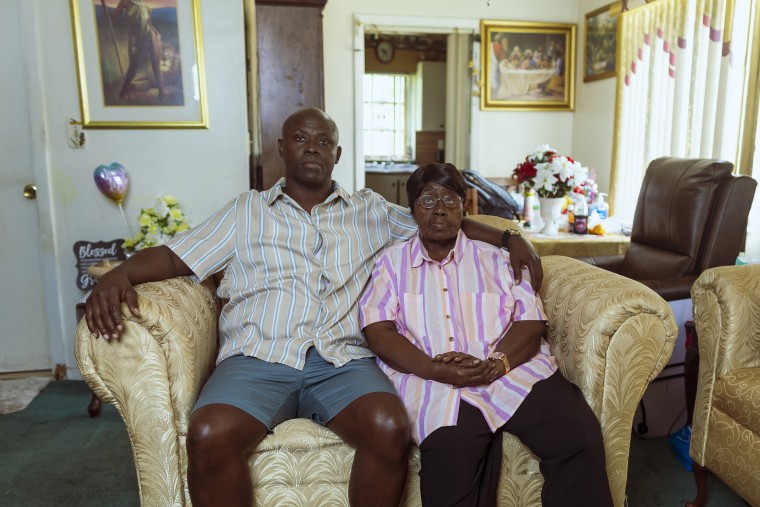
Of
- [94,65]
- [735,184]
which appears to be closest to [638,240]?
[735,184]

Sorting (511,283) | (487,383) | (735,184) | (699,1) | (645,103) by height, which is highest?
(699,1)

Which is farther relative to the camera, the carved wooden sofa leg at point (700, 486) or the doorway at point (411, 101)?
the doorway at point (411, 101)

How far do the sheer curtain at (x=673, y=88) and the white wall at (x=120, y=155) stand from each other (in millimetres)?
2441

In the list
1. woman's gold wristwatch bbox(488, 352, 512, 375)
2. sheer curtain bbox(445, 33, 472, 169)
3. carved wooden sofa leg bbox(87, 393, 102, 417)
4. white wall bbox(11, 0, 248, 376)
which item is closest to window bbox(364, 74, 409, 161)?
sheer curtain bbox(445, 33, 472, 169)

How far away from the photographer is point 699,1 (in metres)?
3.28

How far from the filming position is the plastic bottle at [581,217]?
10.6ft

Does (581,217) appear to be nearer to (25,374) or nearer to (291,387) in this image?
(291,387)

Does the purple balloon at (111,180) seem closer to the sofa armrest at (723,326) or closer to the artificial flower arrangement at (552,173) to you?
the artificial flower arrangement at (552,173)

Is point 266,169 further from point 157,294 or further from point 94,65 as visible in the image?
point 157,294

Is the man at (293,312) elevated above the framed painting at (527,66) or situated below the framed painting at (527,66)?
below

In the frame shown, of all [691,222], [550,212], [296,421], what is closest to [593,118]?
[550,212]

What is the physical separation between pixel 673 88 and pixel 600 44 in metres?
0.94

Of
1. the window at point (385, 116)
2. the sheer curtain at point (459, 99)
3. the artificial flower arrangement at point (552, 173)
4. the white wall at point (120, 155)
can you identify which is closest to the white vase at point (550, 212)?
the artificial flower arrangement at point (552, 173)

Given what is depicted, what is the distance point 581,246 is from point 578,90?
2132 mm
